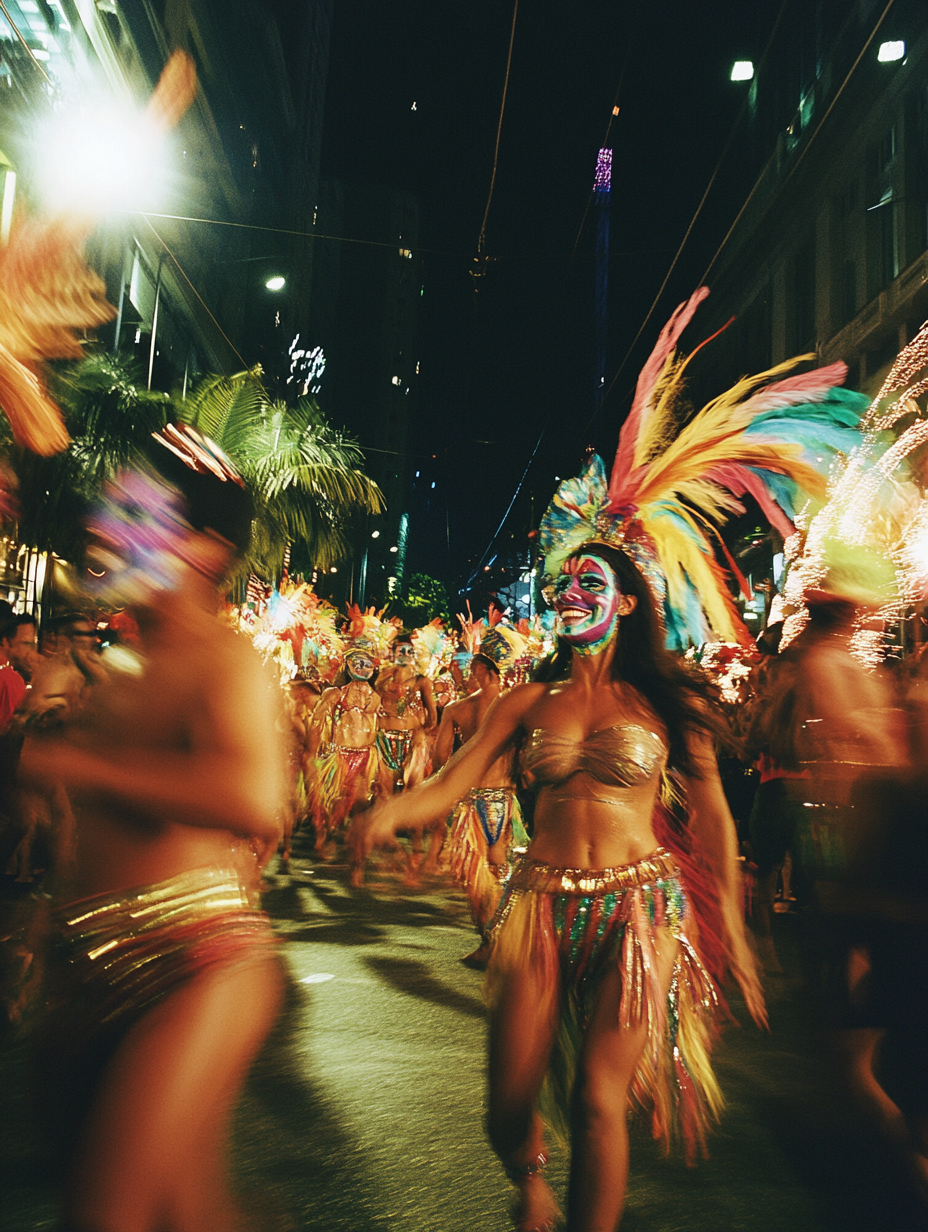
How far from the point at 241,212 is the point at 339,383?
7596 cm

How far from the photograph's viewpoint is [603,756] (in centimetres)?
304

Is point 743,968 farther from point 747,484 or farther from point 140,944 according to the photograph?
point 747,484

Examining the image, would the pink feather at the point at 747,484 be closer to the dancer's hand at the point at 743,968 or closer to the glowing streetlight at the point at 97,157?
the dancer's hand at the point at 743,968

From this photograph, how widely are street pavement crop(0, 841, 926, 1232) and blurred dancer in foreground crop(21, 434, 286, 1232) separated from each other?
66cm

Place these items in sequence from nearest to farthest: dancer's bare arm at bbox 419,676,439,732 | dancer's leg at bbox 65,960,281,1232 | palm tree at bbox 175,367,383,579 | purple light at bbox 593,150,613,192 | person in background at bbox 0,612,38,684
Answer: dancer's leg at bbox 65,960,281,1232
person in background at bbox 0,612,38,684
dancer's bare arm at bbox 419,676,439,732
palm tree at bbox 175,367,383,579
purple light at bbox 593,150,613,192

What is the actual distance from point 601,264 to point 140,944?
24109 mm

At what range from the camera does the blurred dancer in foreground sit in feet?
5.99

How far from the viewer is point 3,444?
11641mm

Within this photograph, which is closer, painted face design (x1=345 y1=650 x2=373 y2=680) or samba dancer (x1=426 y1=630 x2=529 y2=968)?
samba dancer (x1=426 y1=630 x2=529 y2=968)

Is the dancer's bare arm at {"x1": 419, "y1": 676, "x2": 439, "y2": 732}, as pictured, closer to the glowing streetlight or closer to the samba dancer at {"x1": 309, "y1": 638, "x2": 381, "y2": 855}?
the samba dancer at {"x1": 309, "y1": 638, "x2": 381, "y2": 855}

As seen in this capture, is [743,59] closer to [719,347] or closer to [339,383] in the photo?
[719,347]

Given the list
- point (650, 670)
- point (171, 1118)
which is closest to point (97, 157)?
point (650, 670)

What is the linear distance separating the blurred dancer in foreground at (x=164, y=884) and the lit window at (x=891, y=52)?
22.9 m

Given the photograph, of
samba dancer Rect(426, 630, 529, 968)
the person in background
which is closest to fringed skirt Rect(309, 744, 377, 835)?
the person in background
